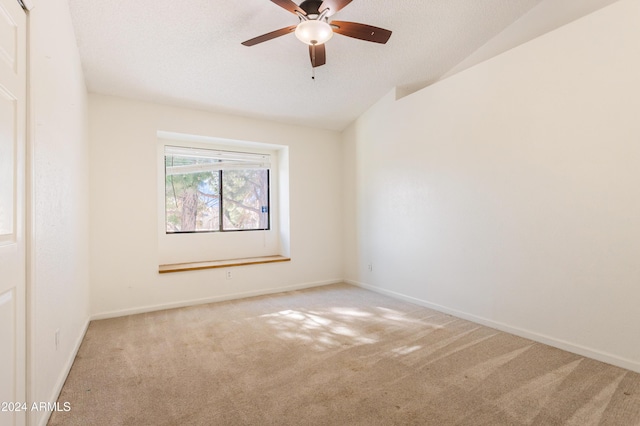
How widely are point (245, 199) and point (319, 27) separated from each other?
3.19 m

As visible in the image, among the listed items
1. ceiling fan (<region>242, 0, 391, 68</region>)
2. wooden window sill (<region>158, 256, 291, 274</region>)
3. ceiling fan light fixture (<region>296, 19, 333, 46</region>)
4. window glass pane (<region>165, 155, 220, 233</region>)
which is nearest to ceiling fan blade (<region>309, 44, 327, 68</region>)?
ceiling fan (<region>242, 0, 391, 68</region>)

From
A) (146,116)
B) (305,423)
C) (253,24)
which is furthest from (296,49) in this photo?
(305,423)

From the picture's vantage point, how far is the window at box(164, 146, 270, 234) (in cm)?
→ 454

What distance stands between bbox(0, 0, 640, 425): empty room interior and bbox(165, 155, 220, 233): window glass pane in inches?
1.1

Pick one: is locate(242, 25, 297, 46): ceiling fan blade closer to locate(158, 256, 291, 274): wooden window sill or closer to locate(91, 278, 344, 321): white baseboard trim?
locate(158, 256, 291, 274): wooden window sill

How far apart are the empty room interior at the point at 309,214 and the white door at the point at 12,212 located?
15 mm

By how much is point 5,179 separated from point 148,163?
275 cm

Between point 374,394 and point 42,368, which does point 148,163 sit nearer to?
point 42,368

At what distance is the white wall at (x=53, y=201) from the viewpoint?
162 centimetres

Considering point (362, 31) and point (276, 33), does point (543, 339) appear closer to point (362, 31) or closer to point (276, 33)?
point (362, 31)

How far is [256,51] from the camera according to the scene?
329 cm

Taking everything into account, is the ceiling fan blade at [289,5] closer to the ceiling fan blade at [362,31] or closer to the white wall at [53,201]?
the ceiling fan blade at [362,31]

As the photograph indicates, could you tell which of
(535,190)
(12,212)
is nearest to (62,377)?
(12,212)

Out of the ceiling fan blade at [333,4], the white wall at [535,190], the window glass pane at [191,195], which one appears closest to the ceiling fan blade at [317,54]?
the ceiling fan blade at [333,4]
